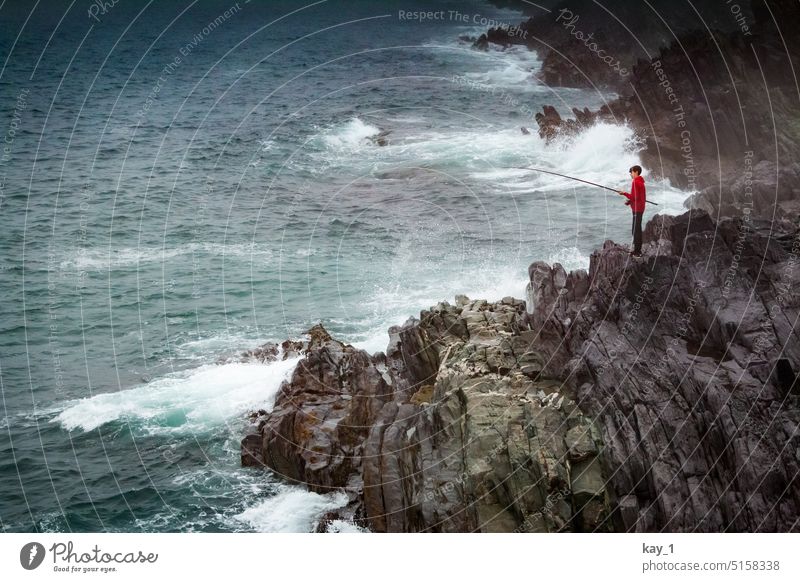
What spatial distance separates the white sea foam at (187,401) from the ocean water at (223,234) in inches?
2.7

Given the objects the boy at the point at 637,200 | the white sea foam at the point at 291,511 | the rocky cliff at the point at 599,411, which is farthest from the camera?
the white sea foam at the point at 291,511

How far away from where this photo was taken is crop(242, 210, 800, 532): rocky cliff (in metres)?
17.1

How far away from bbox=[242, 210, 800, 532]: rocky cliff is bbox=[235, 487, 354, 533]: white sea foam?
404 millimetres

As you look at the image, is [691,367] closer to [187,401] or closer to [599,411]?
[599,411]

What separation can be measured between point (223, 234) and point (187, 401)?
12.5 meters

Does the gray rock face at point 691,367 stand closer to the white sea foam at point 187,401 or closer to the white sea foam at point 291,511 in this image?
the white sea foam at point 291,511

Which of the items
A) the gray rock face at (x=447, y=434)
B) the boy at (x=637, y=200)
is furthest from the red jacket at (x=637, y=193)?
the gray rock face at (x=447, y=434)

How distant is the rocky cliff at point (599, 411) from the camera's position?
56.0ft

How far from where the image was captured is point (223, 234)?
3638cm

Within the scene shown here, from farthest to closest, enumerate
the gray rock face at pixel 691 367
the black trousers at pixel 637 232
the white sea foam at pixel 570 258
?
the white sea foam at pixel 570 258
the black trousers at pixel 637 232
the gray rock face at pixel 691 367
